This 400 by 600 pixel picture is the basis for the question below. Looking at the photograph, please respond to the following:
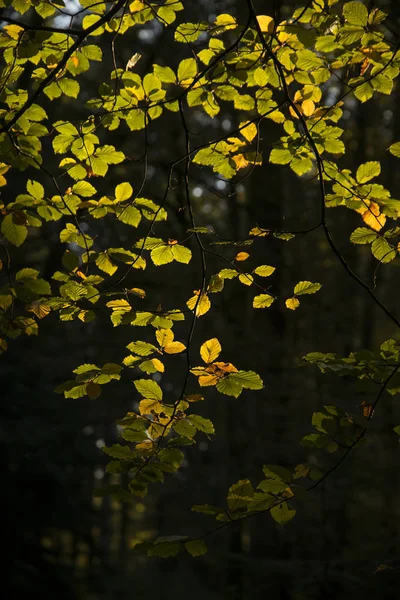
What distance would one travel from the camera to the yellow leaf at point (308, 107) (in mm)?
2121

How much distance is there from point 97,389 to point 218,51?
1.26 m

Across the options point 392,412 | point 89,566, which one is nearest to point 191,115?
point 392,412

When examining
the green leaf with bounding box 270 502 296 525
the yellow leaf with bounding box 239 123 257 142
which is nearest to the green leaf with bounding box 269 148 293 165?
the yellow leaf with bounding box 239 123 257 142

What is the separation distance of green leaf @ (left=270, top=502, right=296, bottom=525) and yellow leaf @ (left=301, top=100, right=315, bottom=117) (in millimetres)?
1337

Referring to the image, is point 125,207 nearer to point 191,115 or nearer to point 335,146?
point 335,146

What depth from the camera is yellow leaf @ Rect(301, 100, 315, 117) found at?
83.5 inches

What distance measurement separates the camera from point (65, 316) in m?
1.96

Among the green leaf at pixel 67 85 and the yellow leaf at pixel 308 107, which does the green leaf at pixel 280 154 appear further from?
the green leaf at pixel 67 85

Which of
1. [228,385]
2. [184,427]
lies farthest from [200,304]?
[184,427]

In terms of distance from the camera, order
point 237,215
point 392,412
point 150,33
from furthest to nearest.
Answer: point 237,215 < point 150,33 < point 392,412

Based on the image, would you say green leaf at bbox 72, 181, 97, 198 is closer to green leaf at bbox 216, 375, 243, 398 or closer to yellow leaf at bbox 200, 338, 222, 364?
yellow leaf at bbox 200, 338, 222, 364

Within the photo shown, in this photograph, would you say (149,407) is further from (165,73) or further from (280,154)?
Result: (165,73)

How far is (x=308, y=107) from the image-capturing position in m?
2.13

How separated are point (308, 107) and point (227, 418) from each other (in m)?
7.15
